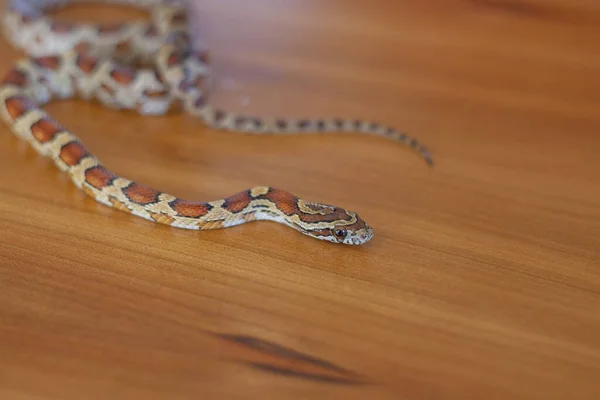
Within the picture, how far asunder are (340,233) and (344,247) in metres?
A: 0.06

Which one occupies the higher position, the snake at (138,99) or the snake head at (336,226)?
the snake at (138,99)

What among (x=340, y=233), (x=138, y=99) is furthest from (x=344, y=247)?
(x=138, y=99)

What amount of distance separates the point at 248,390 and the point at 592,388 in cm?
95

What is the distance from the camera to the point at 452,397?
72.9 inches

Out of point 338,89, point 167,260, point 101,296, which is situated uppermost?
point 338,89

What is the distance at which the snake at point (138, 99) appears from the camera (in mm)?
2480

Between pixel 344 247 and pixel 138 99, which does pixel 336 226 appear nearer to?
pixel 344 247

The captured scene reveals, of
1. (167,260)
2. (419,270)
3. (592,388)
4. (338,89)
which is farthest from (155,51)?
(592,388)

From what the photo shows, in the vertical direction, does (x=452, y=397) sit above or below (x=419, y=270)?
below

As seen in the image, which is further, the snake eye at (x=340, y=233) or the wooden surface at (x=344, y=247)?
the snake eye at (x=340, y=233)

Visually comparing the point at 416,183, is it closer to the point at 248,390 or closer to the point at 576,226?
the point at 576,226

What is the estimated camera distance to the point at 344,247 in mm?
2422

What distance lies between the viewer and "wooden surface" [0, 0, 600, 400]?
1.91 m

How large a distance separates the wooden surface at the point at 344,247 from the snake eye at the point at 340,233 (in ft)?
0.22
